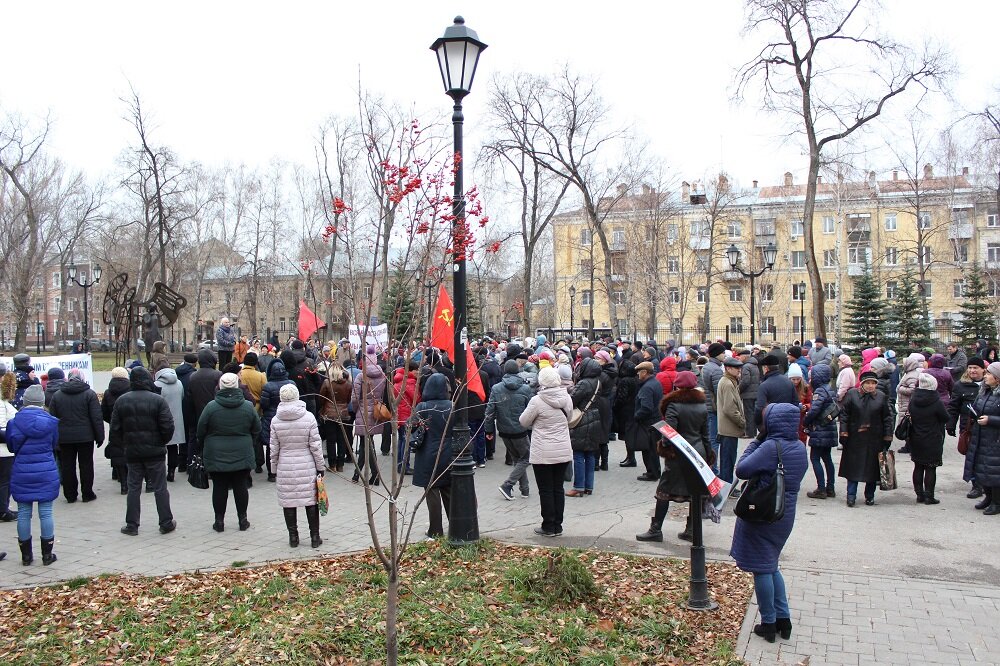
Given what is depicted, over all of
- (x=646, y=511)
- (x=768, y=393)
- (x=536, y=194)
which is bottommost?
(x=646, y=511)

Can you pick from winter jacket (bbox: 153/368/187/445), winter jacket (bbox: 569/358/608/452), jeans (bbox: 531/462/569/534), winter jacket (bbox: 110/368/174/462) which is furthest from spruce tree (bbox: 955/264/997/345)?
winter jacket (bbox: 110/368/174/462)

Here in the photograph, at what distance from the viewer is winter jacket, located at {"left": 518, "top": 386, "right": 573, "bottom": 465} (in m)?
8.55

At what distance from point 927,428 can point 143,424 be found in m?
9.82

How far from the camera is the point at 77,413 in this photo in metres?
10.1

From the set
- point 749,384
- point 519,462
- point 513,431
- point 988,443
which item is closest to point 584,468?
point 519,462

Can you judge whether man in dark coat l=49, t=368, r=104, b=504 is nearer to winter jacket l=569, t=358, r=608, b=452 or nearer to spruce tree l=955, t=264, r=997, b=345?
winter jacket l=569, t=358, r=608, b=452

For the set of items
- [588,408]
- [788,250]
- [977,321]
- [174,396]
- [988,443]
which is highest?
[788,250]

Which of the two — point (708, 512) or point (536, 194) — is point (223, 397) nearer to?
point (708, 512)

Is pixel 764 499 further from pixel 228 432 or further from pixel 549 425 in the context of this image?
pixel 228 432

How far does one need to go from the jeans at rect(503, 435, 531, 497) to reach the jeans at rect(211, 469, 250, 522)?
11.3ft

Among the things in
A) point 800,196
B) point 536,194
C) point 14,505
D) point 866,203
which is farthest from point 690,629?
point 800,196

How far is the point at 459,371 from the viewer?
7934mm

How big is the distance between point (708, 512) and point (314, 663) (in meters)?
4.76

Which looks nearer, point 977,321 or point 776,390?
point 776,390
